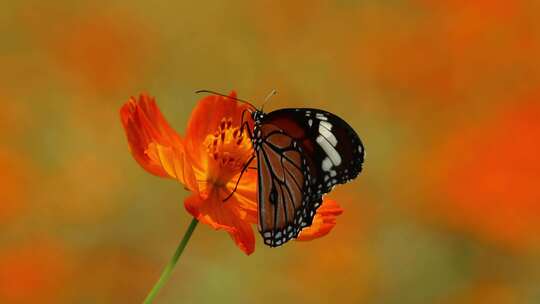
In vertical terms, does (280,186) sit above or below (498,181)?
below

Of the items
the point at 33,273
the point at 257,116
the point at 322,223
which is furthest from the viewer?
the point at 33,273

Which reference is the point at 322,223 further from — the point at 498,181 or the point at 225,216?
the point at 498,181

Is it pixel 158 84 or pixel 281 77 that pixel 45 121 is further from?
pixel 281 77

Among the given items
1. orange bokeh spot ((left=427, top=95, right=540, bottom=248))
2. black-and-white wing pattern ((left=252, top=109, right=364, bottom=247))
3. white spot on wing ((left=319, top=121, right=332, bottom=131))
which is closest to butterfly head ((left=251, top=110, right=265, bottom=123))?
black-and-white wing pattern ((left=252, top=109, right=364, bottom=247))

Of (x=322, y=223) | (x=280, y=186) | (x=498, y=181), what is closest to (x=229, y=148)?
(x=280, y=186)

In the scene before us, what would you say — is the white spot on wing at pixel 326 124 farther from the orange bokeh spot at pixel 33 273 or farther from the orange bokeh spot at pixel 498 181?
the orange bokeh spot at pixel 498 181

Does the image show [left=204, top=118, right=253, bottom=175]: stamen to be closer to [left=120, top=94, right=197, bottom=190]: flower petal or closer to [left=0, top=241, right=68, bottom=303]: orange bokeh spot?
[left=120, top=94, right=197, bottom=190]: flower petal

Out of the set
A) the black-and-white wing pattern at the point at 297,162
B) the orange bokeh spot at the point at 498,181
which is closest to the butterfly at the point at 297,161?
the black-and-white wing pattern at the point at 297,162

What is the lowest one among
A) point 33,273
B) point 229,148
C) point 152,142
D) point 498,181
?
point 33,273
